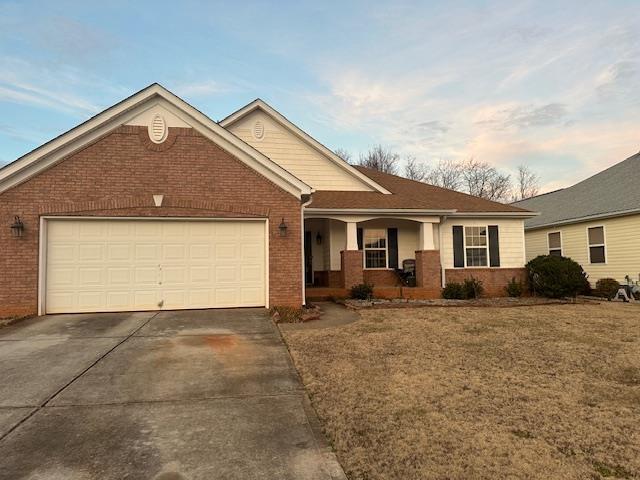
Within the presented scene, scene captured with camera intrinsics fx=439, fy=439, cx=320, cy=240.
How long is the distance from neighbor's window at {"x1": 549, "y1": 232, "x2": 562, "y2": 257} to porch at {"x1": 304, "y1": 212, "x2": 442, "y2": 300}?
22.5 ft

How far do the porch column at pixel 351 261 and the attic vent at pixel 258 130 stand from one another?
4.84 meters

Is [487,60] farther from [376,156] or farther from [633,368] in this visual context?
[376,156]

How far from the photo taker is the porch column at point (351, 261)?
14.6 m

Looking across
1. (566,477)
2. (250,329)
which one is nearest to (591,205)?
(250,329)

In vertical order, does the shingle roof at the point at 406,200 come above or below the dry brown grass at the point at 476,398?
above

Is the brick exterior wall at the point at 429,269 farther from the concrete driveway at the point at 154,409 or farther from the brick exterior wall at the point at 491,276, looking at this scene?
the concrete driveway at the point at 154,409

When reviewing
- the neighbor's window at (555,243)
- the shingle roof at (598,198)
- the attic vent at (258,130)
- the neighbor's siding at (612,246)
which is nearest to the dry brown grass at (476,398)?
the neighbor's siding at (612,246)

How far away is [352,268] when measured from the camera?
1467 centimetres

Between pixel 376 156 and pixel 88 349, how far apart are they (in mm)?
44307

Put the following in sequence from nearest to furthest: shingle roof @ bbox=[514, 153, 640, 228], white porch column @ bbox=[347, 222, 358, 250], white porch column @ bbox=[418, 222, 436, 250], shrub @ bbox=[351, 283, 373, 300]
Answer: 1. shrub @ bbox=[351, 283, 373, 300]
2. white porch column @ bbox=[347, 222, 358, 250]
3. white porch column @ bbox=[418, 222, 436, 250]
4. shingle roof @ bbox=[514, 153, 640, 228]

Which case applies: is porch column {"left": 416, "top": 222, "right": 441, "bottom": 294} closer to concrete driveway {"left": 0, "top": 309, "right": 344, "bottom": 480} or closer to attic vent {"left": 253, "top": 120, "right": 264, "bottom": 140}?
attic vent {"left": 253, "top": 120, "right": 264, "bottom": 140}

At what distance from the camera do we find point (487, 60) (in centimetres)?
1464

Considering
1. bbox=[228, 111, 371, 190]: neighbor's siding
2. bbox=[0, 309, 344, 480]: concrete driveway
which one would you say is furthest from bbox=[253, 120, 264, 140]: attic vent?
bbox=[0, 309, 344, 480]: concrete driveway

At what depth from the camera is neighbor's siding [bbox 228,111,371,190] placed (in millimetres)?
16250
